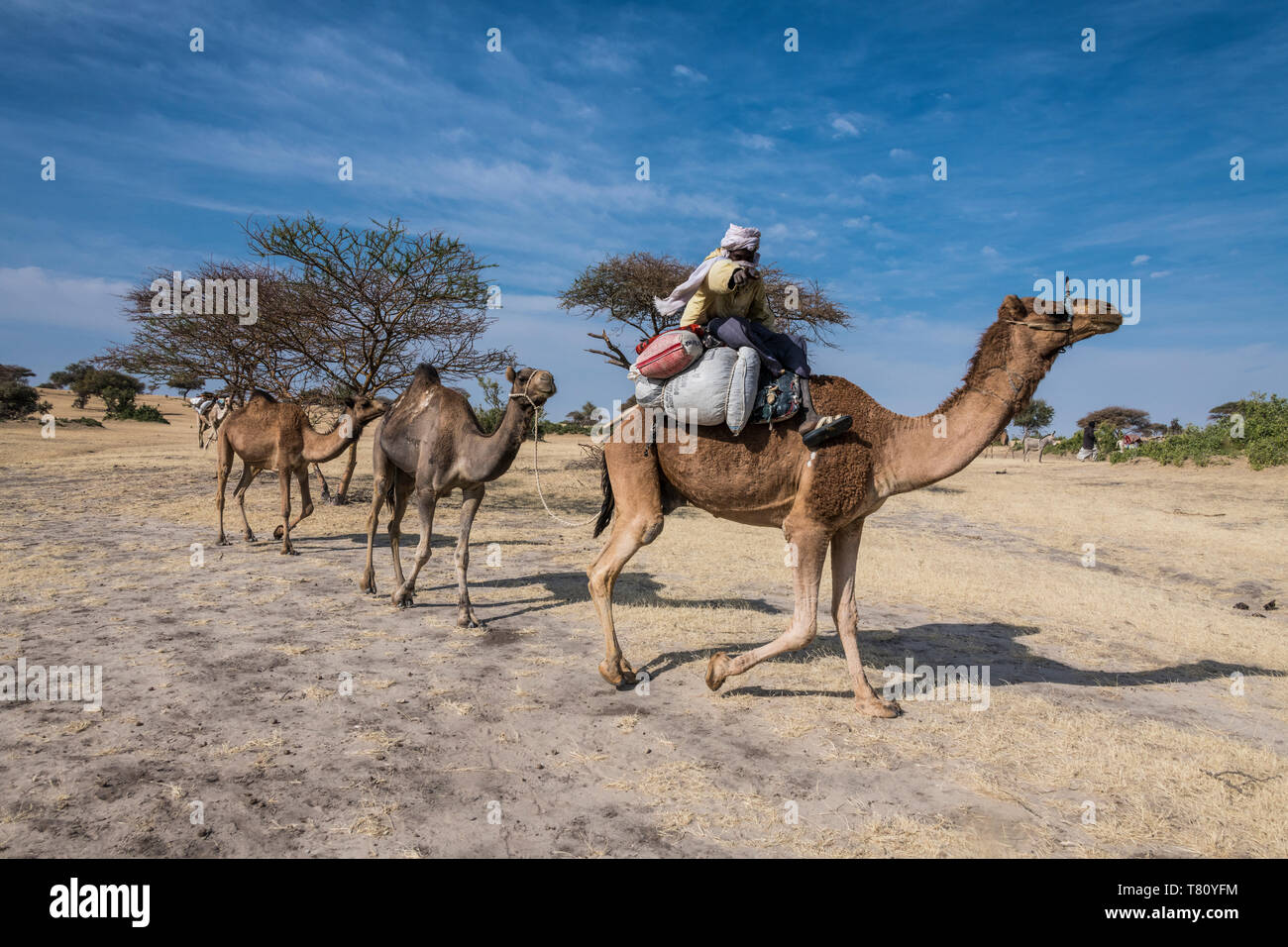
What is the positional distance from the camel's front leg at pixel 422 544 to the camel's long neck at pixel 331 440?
3.28 meters

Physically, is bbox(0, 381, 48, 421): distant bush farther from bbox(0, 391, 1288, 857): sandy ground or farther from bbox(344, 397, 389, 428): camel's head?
bbox(344, 397, 389, 428): camel's head

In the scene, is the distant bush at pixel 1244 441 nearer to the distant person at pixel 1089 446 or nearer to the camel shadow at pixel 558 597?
the distant person at pixel 1089 446

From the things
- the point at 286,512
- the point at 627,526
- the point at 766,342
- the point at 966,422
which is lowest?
the point at 286,512

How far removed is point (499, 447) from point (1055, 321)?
17.6 ft

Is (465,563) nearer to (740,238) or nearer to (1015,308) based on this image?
(740,238)

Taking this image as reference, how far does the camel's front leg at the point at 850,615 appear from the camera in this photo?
5.20 metres

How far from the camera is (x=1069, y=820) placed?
3.72 metres

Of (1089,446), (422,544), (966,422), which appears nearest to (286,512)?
(422,544)

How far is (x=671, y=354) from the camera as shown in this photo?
539 centimetres
